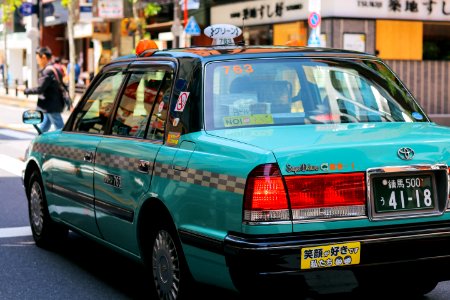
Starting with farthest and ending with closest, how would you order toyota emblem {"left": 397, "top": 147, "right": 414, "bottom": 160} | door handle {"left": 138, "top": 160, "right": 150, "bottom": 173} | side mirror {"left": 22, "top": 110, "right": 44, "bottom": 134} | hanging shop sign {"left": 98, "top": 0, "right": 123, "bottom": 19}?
hanging shop sign {"left": 98, "top": 0, "right": 123, "bottom": 19}, side mirror {"left": 22, "top": 110, "right": 44, "bottom": 134}, door handle {"left": 138, "top": 160, "right": 150, "bottom": 173}, toyota emblem {"left": 397, "top": 147, "right": 414, "bottom": 160}

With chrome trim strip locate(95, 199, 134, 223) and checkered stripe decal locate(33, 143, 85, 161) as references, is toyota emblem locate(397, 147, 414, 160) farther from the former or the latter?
checkered stripe decal locate(33, 143, 85, 161)

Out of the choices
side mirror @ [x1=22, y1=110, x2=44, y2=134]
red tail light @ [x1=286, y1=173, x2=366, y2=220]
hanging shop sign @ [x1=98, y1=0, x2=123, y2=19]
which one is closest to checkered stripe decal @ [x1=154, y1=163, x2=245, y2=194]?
red tail light @ [x1=286, y1=173, x2=366, y2=220]

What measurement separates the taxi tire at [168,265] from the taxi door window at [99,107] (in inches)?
50.7

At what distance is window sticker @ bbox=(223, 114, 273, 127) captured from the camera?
4919 millimetres

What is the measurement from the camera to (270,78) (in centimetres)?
514

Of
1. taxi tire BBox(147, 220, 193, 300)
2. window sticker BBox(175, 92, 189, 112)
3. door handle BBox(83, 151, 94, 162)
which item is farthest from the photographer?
door handle BBox(83, 151, 94, 162)

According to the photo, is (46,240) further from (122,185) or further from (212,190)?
(212,190)

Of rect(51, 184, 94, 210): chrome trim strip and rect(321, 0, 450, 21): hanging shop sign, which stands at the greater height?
rect(321, 0, 450, 21): hanging shop sign

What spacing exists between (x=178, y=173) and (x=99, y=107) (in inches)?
71.7

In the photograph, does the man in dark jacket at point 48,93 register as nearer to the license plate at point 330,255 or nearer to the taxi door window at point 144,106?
the taxi door window at point 144,106

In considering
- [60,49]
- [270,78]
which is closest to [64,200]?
[270,78]

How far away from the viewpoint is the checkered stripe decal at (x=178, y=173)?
4323 millimetres

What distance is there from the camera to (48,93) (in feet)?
46.2

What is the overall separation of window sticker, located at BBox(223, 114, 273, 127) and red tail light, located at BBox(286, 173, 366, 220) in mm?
796
